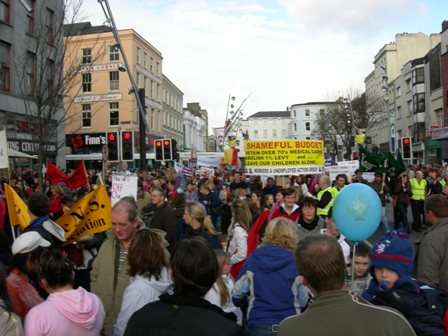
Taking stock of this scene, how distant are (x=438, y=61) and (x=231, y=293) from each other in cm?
5048

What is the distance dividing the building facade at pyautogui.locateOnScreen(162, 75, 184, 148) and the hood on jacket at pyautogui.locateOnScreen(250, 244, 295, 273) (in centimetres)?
5743

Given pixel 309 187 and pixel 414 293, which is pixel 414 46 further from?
pixel 414 293

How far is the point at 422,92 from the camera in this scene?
176 feet

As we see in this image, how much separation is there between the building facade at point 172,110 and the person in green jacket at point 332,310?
59.2m

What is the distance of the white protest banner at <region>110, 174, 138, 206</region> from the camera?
861cm

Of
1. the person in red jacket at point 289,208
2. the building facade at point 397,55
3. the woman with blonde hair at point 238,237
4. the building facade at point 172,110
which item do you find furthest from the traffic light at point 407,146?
the building facade at point 397,55

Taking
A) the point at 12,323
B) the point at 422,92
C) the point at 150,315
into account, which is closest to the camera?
the point at 150,315

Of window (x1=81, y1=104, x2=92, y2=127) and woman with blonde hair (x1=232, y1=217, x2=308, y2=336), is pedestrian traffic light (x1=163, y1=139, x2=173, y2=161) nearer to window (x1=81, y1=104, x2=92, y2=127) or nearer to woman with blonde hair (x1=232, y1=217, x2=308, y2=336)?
woman with blonde hair (x1=232, y1=217, x2=308, y2=336)

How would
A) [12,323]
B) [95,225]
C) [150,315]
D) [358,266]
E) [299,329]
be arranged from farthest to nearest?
[95,225] → [358,266] → [12,323] → [150,315] → [299,329]

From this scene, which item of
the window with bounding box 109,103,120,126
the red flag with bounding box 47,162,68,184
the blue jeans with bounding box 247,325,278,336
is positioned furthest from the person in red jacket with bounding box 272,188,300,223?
the window with bounding box 109,103,120,126

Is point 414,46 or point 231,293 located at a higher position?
point 414,46

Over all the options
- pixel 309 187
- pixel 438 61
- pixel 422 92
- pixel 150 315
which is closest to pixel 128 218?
pixel 150 315

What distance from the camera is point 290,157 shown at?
1222cm

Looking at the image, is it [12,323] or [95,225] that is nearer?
[12,323]
